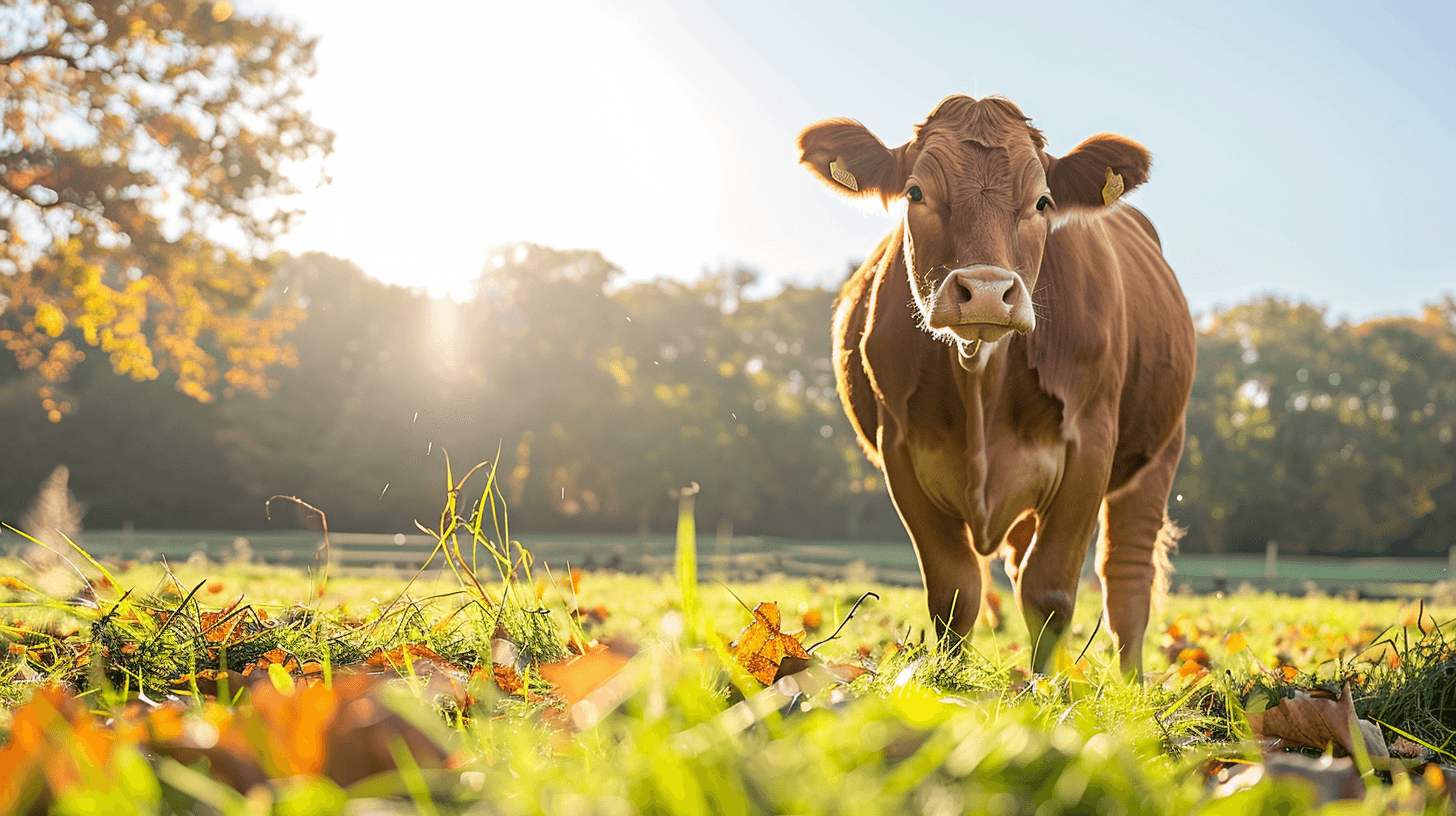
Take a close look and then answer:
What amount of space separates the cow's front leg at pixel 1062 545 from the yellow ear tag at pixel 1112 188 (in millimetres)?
836

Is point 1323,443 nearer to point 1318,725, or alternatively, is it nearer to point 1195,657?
point 1195,657

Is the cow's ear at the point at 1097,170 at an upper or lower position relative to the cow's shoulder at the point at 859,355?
upper

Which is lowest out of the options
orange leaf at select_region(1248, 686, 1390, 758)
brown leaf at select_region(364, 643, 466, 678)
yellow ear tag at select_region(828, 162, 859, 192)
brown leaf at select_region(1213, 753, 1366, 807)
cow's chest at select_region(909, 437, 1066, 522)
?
orange leaf at select_region(1248, 686, 1390, 758)

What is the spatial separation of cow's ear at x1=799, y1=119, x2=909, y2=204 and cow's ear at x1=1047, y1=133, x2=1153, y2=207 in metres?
0.52

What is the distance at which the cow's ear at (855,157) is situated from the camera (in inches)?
131

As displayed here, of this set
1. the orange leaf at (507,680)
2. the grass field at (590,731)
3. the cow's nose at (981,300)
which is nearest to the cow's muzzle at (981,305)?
the cow's nose at (981,300)

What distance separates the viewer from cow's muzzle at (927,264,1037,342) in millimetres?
2570

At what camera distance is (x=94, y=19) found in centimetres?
1384

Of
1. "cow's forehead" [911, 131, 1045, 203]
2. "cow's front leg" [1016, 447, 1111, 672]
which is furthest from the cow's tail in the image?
"cow's forehead" [911, 131, 1045, 203]

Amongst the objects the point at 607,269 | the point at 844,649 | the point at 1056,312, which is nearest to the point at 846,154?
the point at 1056,312

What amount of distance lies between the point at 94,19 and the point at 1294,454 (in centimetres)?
3616

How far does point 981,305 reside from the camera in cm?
257

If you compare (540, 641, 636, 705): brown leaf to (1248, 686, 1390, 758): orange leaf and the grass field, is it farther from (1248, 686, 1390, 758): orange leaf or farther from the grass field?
Result: (1248, 686, 1390, 758): orange leaf

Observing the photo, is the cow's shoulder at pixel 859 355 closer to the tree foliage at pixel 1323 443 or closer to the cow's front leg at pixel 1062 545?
the cow's front leg at pixel 1062 545
